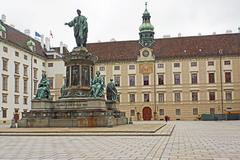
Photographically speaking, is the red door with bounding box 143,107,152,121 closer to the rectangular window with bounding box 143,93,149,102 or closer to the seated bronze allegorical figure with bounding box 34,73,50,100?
the rectangular window with bounding box 143,93,149,102

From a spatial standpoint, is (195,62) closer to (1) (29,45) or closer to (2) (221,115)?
(2) (221,115)

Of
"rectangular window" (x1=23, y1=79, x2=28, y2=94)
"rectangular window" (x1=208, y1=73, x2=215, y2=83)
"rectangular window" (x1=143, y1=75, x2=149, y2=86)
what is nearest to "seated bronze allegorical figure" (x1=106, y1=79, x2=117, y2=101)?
"rectangular window" (x1=23, y1=79, x2=28, y2=94)

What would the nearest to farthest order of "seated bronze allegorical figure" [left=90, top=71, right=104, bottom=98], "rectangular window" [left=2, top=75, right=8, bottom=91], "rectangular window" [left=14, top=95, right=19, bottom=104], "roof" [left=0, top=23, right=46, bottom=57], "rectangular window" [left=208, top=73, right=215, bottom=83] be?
"seated bronze allegorical figure" [left=90, top=71, right=104, bottom=98], "rectangular window" [left=2, top=75, right=8, bottom=91], "rectangular window" [left=14, top=95, right=19, bottom=104], "roof" [left=0, top=23, right=46, bottom=57], "rectangular window" [left=208, top=73, right=215, bottom=83]

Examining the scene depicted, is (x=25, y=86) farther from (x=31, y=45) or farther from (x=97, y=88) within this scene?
(x=97, y=88)

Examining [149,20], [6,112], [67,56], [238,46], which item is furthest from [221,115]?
[67,56]

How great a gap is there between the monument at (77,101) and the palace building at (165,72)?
35.6 m

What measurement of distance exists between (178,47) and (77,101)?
48127 mm

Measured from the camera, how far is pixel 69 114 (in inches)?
1140

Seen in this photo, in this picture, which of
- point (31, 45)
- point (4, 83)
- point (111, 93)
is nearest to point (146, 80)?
point (31, 45)

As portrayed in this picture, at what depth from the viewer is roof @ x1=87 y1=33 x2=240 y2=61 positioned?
237 ft

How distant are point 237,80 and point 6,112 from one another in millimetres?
39543

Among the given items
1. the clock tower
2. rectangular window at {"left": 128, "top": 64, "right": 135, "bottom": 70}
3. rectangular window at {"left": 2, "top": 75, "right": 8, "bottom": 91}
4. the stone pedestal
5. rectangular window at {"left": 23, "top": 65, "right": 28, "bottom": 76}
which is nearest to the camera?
the stone pedestal

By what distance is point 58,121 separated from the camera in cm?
2883

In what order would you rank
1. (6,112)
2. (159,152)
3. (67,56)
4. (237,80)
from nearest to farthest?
(159,152) → (67,56) → (6,112) → (237,80)
